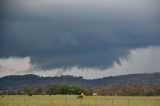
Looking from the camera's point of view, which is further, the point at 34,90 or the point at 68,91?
the point at 34,90

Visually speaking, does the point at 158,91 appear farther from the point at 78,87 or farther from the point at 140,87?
the point at 78,87

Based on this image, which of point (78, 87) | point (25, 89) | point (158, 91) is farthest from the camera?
point (25, 89)

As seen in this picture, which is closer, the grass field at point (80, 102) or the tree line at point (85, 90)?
the grass field at point (80, 102)

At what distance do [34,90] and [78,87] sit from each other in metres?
27.4

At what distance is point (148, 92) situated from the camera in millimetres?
129375

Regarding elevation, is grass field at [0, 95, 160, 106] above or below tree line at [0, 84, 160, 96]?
below

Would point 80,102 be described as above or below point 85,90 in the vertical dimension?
below

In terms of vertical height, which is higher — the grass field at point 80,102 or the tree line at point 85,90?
the tree line at point 85,90

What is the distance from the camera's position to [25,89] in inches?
5443

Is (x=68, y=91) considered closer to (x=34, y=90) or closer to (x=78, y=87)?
(x=78, y=87)

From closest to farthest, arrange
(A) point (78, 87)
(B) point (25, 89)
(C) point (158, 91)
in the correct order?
(A) point (78, 87) → (C) point (158, 91) → (B) point (25, 89)

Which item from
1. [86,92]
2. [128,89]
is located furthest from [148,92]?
[86,92]

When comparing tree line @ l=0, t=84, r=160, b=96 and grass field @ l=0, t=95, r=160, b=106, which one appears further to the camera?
tree line @ l=0, t=84, r=160, b=96

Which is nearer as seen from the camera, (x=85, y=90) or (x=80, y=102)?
(x=80, y=102)
